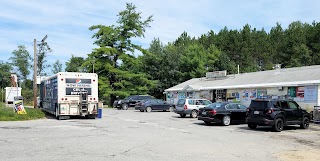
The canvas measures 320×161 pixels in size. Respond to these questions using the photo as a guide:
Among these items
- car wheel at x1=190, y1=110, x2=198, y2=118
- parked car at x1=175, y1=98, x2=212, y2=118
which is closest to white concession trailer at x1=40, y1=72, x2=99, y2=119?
parked car at x1=175, y1=98, x2=212, y2=118

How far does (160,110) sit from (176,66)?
28.1 metres

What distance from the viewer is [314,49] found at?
61562mm

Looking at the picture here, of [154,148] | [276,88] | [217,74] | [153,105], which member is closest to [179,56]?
[217,74]

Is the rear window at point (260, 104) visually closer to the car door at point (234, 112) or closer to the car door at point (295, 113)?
the car door at point (295, 113)

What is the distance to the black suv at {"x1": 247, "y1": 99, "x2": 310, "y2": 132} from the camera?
18047 millimetres

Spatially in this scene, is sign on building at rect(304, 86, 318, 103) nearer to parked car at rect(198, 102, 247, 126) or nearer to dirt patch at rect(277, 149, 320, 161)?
parked car at rect(198, 102, 247, 126)

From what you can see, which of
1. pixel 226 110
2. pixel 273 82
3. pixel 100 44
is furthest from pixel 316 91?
pixel 100 44

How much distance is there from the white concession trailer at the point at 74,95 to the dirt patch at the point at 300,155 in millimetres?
16318

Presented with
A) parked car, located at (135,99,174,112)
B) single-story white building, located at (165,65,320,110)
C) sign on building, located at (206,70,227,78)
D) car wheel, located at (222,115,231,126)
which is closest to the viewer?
car wheel, located at (222,115,231,126)

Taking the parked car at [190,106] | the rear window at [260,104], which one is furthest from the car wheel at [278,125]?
the parked car at [190,106]

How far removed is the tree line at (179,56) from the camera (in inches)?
2232

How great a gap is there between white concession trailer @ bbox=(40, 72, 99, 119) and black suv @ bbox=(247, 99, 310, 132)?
11449mm

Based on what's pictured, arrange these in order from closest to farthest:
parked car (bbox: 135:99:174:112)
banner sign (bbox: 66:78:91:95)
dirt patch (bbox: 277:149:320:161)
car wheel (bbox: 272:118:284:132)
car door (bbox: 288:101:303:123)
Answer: dirt patch (bbox: 277:149:320:161)
car wheel (bbox: 272:118:284:132)
car door (bbox: 288:101:303:123)
banner sign (bbox: 66:78:91:95)
parked car (bbox: 135:99:174:112)

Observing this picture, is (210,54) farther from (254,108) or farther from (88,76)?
(254,108)
